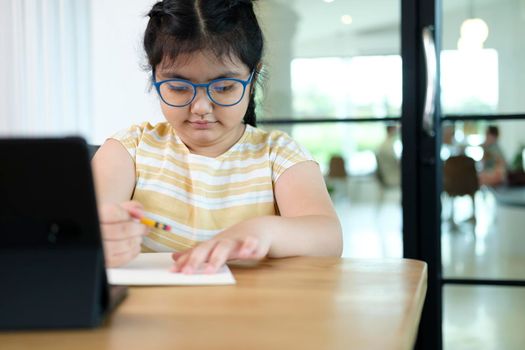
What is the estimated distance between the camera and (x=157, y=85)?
1.48m

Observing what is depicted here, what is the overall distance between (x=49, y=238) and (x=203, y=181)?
33.3 inches

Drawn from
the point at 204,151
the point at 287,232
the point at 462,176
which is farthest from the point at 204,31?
the point at 462,176

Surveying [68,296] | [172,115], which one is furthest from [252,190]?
[68,296]

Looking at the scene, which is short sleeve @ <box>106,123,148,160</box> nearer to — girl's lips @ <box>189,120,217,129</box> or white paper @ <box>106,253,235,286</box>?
girl's lips @ <box>189,120,217,129</box>

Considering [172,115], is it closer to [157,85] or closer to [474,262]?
[157,85]

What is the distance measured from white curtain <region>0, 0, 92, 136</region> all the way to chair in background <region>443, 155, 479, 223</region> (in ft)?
4.15

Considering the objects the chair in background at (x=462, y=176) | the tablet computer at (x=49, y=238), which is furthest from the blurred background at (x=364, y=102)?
the tablet computer at (x=49, y=238)

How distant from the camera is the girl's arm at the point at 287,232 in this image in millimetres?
1024

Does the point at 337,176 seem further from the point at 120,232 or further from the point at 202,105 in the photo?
the point at 120,232

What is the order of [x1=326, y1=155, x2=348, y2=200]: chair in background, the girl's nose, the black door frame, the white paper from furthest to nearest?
[x1=326, y1=155, x2=348, y2=200]: chair in background < the black door frame < the girl's nose < the white paper

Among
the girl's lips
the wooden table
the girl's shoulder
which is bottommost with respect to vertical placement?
the wooden table

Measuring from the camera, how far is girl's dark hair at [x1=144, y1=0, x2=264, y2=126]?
1510 millimetres

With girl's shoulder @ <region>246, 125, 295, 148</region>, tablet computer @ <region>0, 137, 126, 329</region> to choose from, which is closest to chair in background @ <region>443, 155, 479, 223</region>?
girl's shoulder @ <region>246, 125, 295, 148</region>

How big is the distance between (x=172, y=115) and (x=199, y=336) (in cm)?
85
